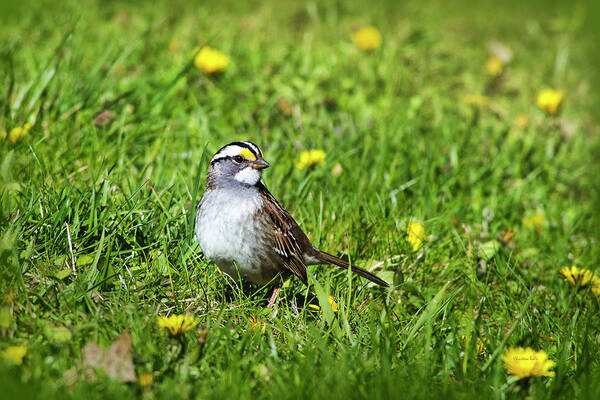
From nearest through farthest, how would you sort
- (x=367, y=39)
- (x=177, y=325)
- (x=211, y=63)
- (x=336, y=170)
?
1. (x=177, y=325)
2. (x=336, y=170)
3. (x=211, y=63)
4. (x=367, y=39)

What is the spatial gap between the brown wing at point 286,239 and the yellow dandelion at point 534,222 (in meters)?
1.98

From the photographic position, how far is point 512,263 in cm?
446

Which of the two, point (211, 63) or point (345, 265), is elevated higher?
point (211, 63)

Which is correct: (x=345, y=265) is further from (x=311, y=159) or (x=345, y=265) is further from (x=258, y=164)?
(x=311, y=159)

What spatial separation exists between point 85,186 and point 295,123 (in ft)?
7.67

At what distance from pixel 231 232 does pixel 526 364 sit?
1.66 meters

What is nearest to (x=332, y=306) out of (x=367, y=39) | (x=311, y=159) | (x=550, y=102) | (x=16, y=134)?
(x=311, y=159)

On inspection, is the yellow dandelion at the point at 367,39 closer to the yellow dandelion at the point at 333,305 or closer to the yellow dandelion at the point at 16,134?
the yellow dandelion at the point at 16,134

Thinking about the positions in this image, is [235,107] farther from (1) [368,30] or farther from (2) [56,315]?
(2) [56,315]

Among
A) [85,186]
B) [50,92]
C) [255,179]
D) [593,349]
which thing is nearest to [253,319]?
[255,179]

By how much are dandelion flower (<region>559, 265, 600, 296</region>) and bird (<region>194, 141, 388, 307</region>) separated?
116cm

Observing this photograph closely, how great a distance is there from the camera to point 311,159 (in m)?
4.86

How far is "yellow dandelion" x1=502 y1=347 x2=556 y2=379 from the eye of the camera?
9.57ft

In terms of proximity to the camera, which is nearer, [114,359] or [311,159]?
[114,359]
